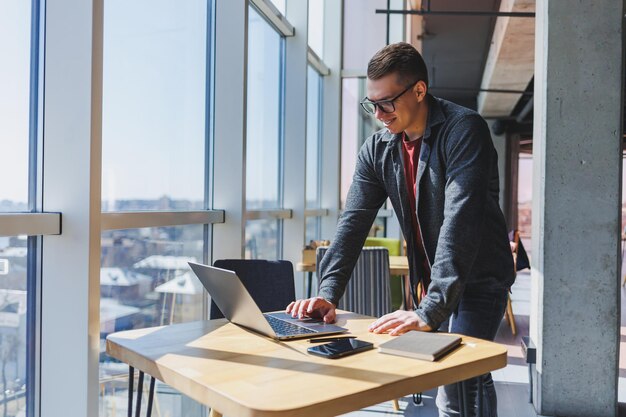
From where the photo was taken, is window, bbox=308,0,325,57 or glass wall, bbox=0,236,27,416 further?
window, bbox=308,0,325,57

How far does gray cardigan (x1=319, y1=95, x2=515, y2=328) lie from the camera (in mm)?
1675

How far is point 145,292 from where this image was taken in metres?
2.72

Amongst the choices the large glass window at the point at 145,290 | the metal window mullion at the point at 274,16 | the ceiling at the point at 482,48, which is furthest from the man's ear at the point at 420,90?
the ceiling at the point at 482,48

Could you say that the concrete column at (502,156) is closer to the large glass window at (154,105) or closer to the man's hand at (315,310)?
the large glass window at (154,105)

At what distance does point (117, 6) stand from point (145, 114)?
0.47 m

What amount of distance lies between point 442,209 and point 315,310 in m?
0.50

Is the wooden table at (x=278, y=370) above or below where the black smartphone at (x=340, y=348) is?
below

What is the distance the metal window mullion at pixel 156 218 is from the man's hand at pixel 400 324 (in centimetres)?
111

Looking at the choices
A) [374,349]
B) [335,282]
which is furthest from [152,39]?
[374,349]

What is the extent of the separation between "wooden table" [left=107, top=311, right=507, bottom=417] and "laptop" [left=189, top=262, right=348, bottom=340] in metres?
0.04

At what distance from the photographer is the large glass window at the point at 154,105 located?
2.46m

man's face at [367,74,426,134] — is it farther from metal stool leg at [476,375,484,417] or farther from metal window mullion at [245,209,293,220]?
metal window mullion at [245,209,293,220]

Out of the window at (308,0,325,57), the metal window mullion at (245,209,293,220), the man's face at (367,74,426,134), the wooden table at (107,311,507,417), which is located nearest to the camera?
the wooden table at (107,311,507,417)

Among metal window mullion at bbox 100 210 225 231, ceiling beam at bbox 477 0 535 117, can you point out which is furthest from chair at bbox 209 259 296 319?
ceiling beam at bbox 477 0 535 117
